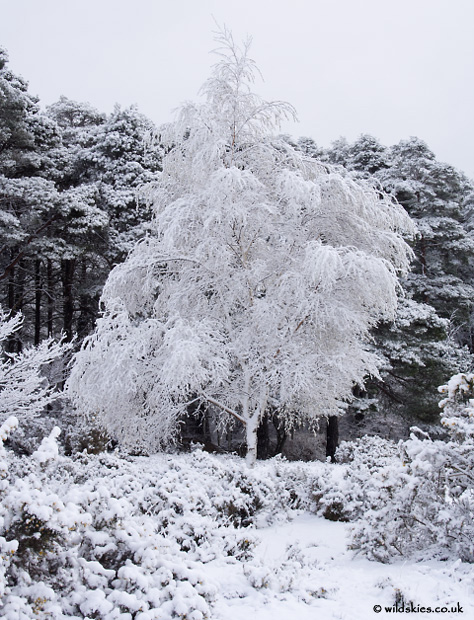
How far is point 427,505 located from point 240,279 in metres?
5.23

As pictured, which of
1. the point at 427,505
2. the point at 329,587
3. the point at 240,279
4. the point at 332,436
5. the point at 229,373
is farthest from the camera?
the point at 332,436

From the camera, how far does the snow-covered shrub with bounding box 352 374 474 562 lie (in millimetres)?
5043

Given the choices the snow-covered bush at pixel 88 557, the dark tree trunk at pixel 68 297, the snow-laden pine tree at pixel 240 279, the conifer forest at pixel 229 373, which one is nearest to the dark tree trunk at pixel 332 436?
the conifer forest at pixel 229 373

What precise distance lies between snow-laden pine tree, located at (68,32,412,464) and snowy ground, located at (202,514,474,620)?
362 centimetres

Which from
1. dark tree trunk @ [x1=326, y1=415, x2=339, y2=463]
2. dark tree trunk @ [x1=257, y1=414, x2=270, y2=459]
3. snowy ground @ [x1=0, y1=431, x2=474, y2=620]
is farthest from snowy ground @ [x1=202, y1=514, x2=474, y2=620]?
dark tree trunk @ [x1=257, y1=414, x2=270, y2=459]

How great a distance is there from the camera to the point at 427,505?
17.0 feet

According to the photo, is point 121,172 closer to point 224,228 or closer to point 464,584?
point 224,228

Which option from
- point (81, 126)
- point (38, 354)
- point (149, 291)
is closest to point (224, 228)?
point (149, 291)

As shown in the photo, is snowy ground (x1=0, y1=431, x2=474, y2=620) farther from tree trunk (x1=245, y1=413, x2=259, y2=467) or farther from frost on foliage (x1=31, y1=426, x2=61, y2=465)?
tree trunk (x1=245, y1=413, x2=259, y2=467)

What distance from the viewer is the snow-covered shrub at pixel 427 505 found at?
5.04 m

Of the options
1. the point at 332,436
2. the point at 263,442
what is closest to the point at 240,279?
the point at 332,436

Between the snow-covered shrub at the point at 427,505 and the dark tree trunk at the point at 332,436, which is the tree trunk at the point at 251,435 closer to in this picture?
the snow-covered shrub at the point at 427,505

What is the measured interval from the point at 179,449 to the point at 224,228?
8709 mm

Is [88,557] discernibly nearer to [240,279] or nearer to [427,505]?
[427,505]
